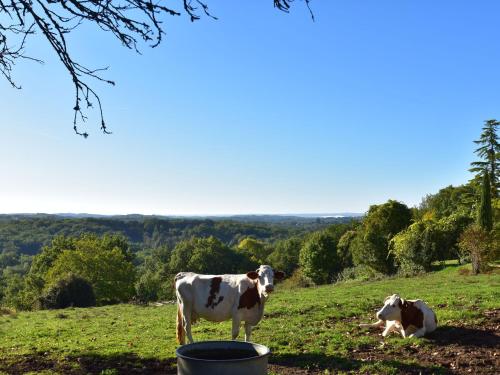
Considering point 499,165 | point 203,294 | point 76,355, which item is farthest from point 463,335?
point 499,165

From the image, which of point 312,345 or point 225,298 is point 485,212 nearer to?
point 312,345

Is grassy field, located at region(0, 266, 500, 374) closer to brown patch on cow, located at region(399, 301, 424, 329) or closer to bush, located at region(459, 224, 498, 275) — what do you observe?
brown patch on cow, located at region(399, 301, 424, 329)

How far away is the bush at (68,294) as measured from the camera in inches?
1248

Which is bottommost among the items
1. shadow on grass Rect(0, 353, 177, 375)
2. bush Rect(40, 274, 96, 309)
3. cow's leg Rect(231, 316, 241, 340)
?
bush Rect(40, 274, 96, 309)

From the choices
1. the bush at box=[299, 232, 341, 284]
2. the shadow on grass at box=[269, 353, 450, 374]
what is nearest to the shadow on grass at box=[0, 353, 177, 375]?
the shadow on grass at box=[269, 353, 450, 374]

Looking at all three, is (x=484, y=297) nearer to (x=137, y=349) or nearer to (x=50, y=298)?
(x=137, y=349)

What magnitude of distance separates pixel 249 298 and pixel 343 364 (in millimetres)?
2278

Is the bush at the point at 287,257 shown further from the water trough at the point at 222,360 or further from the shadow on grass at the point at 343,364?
the water trough at the point at 222,360

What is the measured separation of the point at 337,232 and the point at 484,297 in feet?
201

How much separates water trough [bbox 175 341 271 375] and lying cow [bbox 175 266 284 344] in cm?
402

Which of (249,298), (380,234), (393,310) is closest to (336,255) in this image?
(380,234)

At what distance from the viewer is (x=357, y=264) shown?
5272 centimetres

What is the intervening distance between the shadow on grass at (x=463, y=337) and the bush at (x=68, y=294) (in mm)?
26907

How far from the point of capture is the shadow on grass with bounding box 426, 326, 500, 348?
9.44 m
